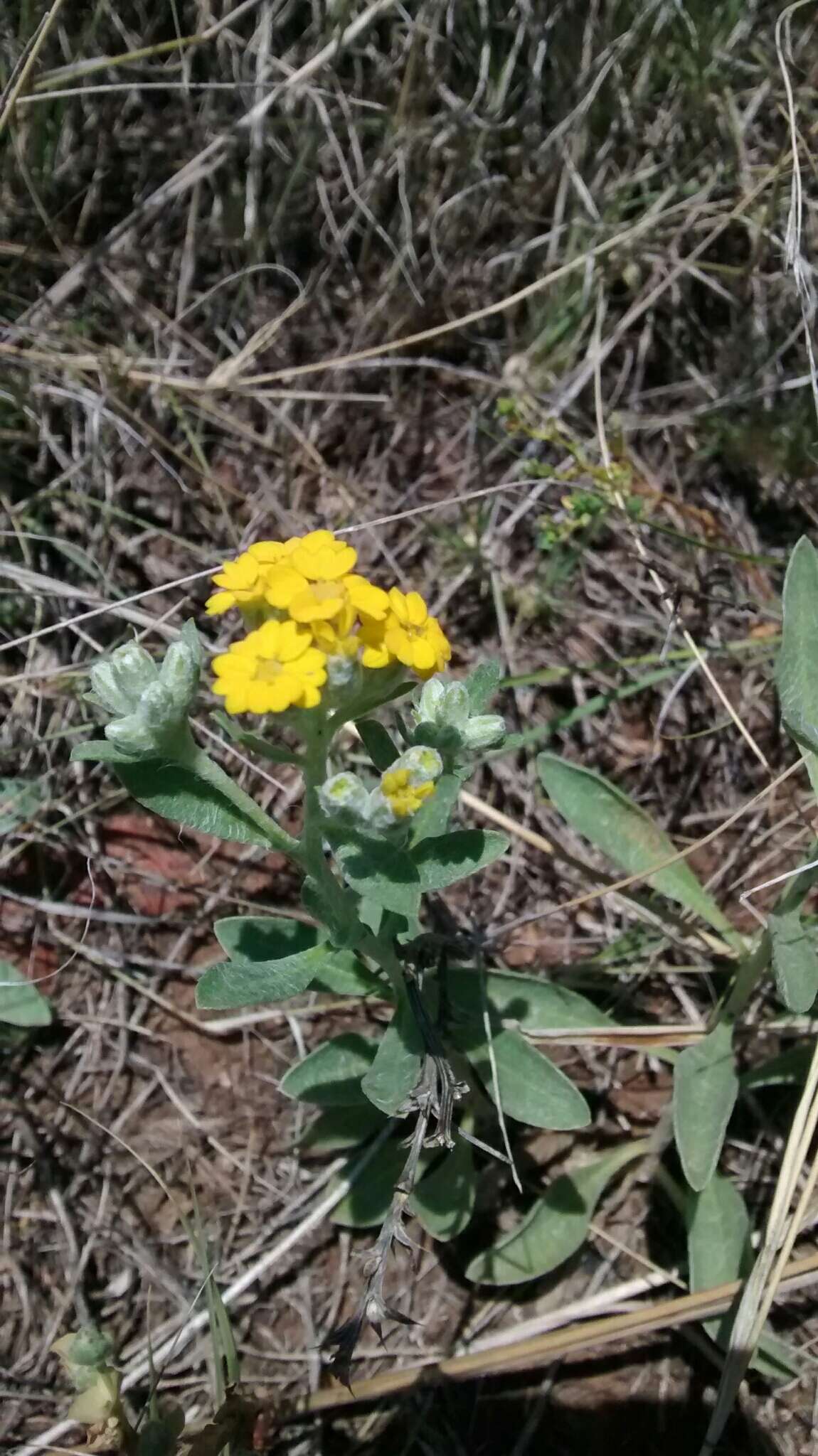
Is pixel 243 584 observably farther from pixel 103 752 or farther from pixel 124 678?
pixel 103 752

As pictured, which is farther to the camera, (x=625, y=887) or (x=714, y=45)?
(x=714, y=45)

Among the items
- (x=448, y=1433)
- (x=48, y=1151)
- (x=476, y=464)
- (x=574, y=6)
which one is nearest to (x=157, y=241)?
(x=476, y=464)

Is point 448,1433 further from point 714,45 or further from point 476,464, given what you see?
point 714,45

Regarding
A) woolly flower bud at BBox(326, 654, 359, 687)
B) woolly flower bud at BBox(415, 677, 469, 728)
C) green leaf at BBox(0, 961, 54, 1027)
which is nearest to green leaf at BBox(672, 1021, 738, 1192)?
woolly flower bud at BBox(415, 677, 469, 728)

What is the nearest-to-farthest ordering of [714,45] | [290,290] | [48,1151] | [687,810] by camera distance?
[48,1151], [687,810], [714,45], [290,290]

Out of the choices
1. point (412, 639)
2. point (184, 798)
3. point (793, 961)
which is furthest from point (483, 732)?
point (793, 961)

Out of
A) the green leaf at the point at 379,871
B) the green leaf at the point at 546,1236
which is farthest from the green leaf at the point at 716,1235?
the green leaf at the point at 379,871
